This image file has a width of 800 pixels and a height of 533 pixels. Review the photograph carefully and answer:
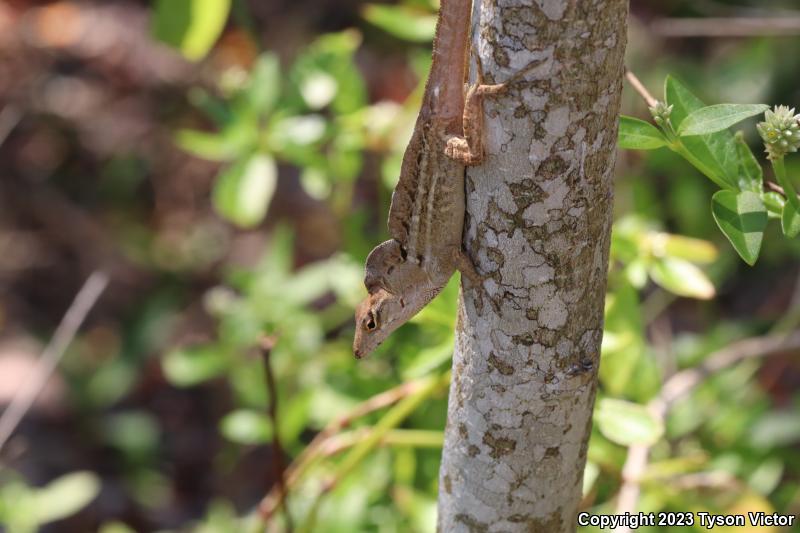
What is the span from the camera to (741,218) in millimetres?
1589

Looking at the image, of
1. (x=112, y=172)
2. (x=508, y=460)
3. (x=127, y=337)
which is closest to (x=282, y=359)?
(x=508, y=460)

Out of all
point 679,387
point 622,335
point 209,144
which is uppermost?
point 209,144

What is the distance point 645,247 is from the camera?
241 centimetres

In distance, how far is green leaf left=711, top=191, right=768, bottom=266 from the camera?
5.11 feet

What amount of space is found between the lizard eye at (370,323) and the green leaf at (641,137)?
80 cm

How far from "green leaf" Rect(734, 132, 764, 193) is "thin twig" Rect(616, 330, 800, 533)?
99 cm

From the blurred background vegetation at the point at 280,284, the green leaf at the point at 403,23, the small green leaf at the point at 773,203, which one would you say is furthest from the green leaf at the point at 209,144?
the small green leaf at the point at 773,203

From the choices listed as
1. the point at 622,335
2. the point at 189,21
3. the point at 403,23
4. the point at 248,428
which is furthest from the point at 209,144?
the point at 622,335

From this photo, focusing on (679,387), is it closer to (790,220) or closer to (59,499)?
(790,220)

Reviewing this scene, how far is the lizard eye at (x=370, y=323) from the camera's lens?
2164 millimetres

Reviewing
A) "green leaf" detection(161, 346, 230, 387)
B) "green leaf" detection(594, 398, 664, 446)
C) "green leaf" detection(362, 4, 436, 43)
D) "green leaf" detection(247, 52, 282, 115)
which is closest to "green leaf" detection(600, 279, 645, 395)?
"green leaf" detection(594, 398, 664, 446)

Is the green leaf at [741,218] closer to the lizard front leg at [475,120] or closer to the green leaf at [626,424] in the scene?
the lizard front leg at [475,120]

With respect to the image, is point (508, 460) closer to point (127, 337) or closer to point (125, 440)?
point (125, 440)

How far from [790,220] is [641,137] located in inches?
12.6
